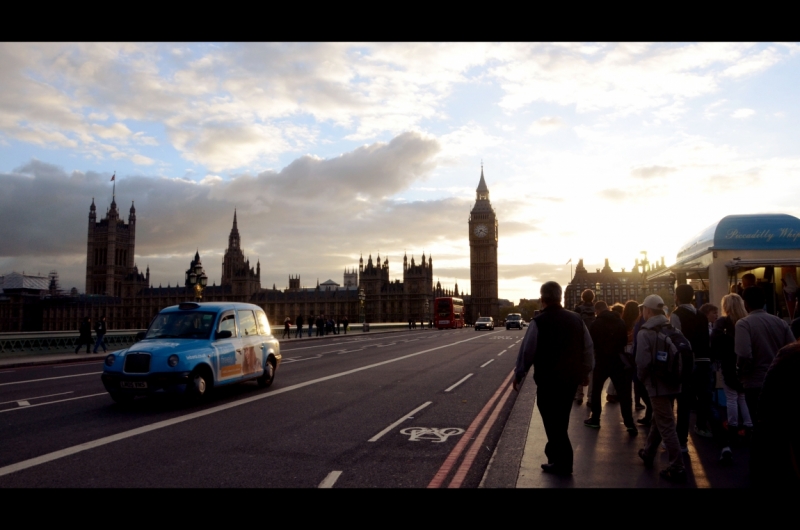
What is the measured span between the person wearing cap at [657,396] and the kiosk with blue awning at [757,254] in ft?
22.1

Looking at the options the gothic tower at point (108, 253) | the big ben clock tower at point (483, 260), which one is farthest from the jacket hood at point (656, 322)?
the gothic tower at point (108, 253)

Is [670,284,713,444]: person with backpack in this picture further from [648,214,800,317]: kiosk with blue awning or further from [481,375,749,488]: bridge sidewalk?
[648,214,800,317]: kiosk with blue awning

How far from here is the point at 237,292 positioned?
149m

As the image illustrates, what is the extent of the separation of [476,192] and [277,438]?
168060 mm

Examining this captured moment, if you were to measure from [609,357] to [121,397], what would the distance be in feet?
29.6

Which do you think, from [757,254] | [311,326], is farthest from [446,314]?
[757,254]

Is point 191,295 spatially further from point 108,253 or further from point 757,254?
point 757,254

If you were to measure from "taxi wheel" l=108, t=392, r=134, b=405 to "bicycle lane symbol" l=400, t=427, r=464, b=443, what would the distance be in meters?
5.50

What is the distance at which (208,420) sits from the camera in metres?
9.66
